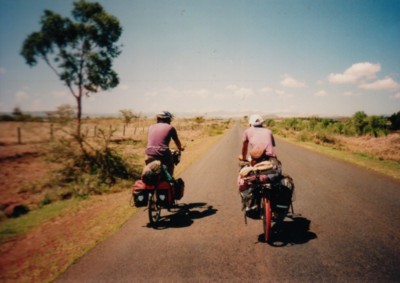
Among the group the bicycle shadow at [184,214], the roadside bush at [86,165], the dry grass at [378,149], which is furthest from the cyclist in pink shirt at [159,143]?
the dry grass at [378,149]

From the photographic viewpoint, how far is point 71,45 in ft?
76.9

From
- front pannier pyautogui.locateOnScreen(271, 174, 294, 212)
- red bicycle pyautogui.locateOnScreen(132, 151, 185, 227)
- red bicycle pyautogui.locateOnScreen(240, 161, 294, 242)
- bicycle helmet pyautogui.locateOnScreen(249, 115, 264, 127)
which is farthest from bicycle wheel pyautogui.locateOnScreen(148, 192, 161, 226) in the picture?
bicycle helmet pyautogui.locateOnScreen(249, 115, 264, 127)

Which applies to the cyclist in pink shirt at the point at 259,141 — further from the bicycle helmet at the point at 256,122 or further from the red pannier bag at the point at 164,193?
the red pannier bag at the point at 164,193

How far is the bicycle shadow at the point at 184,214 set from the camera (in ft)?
19.0

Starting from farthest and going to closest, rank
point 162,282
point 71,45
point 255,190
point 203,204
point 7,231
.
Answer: point 71,45 → point 203,204 → point 7,231 → point 255,190 → point 162,282

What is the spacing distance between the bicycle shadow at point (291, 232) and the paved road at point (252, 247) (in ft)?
0.06

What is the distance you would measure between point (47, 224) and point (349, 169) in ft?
39.0

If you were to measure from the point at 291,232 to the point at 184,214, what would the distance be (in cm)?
246

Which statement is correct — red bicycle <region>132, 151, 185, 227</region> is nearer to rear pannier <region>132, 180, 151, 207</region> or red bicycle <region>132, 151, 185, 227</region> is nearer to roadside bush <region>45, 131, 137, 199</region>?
rear pannier <region>132, 180, 151, 207</region>

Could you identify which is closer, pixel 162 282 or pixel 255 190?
pixel 162 282

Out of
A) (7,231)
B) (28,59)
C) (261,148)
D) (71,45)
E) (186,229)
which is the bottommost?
(7,231)

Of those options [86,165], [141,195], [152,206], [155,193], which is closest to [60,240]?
[141,195]

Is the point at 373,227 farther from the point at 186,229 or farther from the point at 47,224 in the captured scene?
the point at 47,224

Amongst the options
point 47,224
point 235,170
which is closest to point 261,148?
point 47,224
